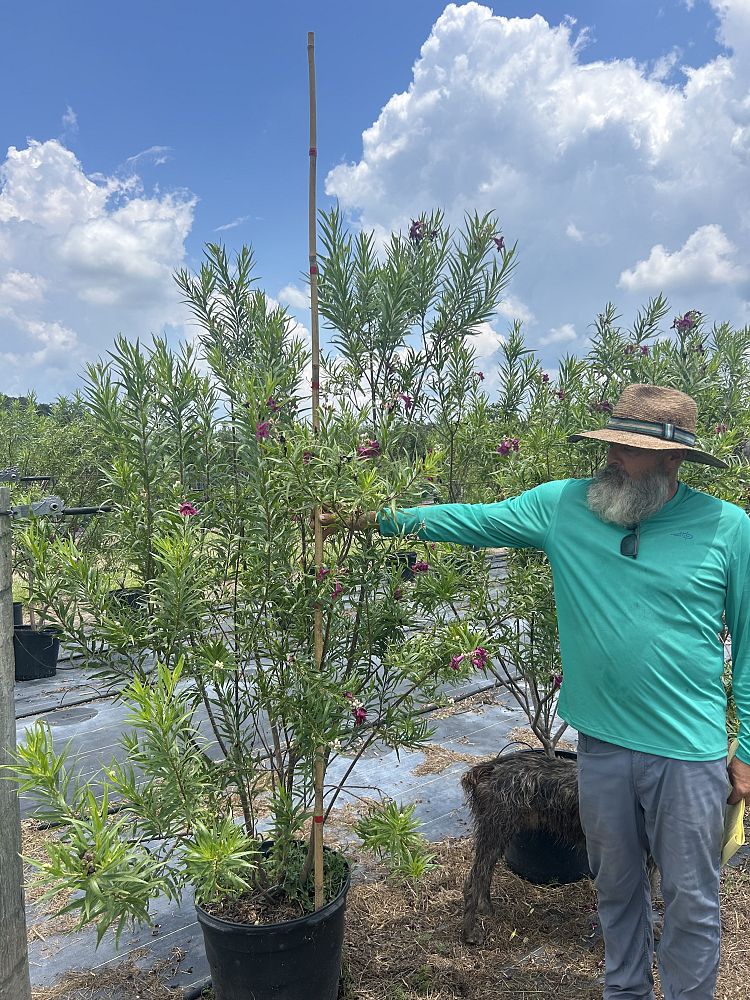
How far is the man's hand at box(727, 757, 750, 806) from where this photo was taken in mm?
2238

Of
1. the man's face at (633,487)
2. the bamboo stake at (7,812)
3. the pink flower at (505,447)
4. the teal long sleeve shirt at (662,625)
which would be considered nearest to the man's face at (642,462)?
the man's face at (633,487)

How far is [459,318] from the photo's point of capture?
3129 millimetres

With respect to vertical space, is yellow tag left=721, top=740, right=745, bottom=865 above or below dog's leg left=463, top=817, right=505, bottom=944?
above

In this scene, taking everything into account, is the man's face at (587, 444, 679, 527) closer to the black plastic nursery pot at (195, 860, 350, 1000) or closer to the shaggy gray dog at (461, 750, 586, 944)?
the shaggy gray dog at (461, 750, 586, 944)

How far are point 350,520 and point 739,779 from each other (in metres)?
1.48

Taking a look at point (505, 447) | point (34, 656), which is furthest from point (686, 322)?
point (34, 656)

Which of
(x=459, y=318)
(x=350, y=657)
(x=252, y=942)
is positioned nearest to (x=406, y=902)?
(x=252, y=942)

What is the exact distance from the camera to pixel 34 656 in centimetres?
674

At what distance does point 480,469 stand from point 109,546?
2051 millimetres

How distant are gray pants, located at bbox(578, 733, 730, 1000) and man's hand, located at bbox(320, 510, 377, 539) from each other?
3.47ft

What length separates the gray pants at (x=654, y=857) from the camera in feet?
7.13

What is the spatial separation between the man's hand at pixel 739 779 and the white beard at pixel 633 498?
2.70ft

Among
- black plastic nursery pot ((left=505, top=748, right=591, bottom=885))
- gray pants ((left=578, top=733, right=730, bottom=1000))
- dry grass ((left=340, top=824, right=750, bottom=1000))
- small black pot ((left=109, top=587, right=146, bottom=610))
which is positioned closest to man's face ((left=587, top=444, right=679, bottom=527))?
gray pants ((left=578, top=733, right=730, bottom=1000))

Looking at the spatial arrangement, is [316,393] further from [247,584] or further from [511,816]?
[511,816]
